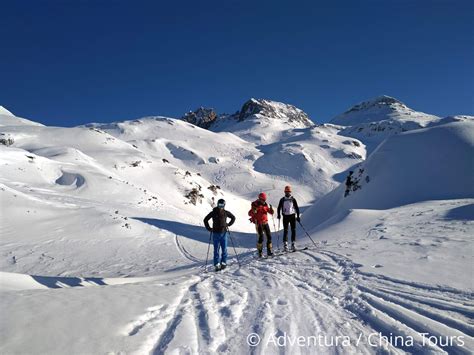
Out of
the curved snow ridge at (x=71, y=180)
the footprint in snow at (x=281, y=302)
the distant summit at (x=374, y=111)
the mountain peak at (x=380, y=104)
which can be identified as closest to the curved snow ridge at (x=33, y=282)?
the footprint in snow at (x=281, y=302)

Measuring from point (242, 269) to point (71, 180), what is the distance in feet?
81.8

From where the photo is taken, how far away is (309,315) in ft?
14.8

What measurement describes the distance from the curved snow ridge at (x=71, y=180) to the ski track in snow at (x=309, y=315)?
81.7 feet

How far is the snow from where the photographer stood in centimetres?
380

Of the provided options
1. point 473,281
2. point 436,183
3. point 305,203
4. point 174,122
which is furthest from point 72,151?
point 174,122

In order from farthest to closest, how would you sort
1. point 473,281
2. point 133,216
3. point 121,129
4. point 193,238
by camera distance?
point 121,129 < point 133,216 < point 193,238 < point 473,281

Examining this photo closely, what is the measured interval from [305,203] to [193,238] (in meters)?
33.3

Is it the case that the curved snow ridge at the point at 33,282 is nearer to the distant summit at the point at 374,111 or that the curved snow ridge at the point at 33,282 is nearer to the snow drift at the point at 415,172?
the snow drift at the point at 415,172

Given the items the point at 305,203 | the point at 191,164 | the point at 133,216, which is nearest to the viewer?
the point at 133,216

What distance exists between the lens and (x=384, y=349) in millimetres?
3512

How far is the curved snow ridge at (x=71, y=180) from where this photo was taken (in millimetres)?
27250

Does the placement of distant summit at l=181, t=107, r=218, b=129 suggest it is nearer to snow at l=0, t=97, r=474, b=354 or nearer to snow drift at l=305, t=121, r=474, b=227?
snow at l=0, t=97, r=474, b=354

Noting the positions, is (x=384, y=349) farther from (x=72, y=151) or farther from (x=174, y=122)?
(x=174, y=122)

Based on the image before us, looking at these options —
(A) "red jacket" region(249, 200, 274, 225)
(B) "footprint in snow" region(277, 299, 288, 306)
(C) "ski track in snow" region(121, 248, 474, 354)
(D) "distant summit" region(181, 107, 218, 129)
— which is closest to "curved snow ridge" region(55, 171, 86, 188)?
(A) "red jacket" region(249, 200, 274, 225)
